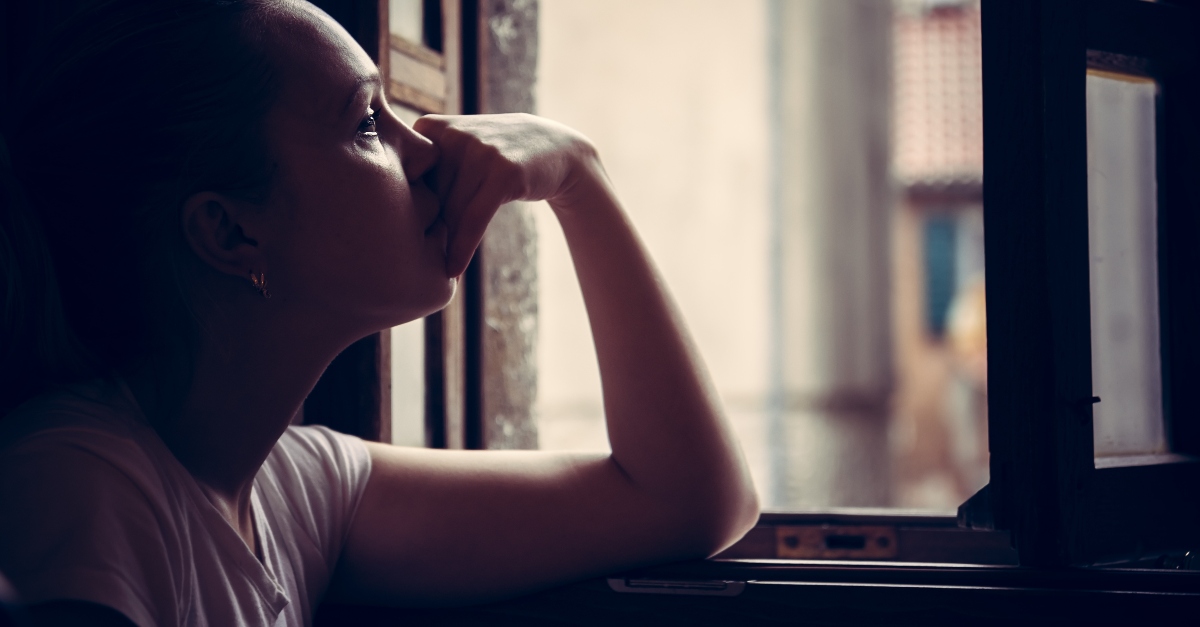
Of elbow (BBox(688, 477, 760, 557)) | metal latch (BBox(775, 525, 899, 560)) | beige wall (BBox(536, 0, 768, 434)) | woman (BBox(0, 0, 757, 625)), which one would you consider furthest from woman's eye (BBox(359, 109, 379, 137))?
beige wall (BBox(536, 0, 768, 434))

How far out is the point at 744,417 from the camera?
A: 5.55 m

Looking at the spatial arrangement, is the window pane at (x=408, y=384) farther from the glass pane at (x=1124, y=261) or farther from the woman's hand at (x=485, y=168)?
the glass pane at (x=1124, y=261)

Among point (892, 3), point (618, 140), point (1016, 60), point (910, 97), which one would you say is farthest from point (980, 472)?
point (1016, 60)

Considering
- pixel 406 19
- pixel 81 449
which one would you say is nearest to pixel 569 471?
pixel 81 449

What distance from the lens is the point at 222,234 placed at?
903mm

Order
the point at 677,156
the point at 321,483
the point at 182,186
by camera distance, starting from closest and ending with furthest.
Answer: the point at 182,186
the point at 321,483
the point at 677,156

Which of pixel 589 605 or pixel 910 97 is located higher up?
pixel 910 97

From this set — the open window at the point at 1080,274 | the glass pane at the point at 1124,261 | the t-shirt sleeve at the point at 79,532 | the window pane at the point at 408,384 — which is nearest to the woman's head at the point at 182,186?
the t-shirt sleeve at the point at 79,532

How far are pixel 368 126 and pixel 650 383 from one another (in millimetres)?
458

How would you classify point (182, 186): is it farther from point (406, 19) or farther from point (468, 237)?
point (406, 19)

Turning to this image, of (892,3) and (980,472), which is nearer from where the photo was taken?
(892,3)

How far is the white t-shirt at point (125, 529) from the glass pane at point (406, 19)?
0.68m

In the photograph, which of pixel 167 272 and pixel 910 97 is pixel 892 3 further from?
pixel 167 272

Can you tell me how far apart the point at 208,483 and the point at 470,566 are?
318 mm
